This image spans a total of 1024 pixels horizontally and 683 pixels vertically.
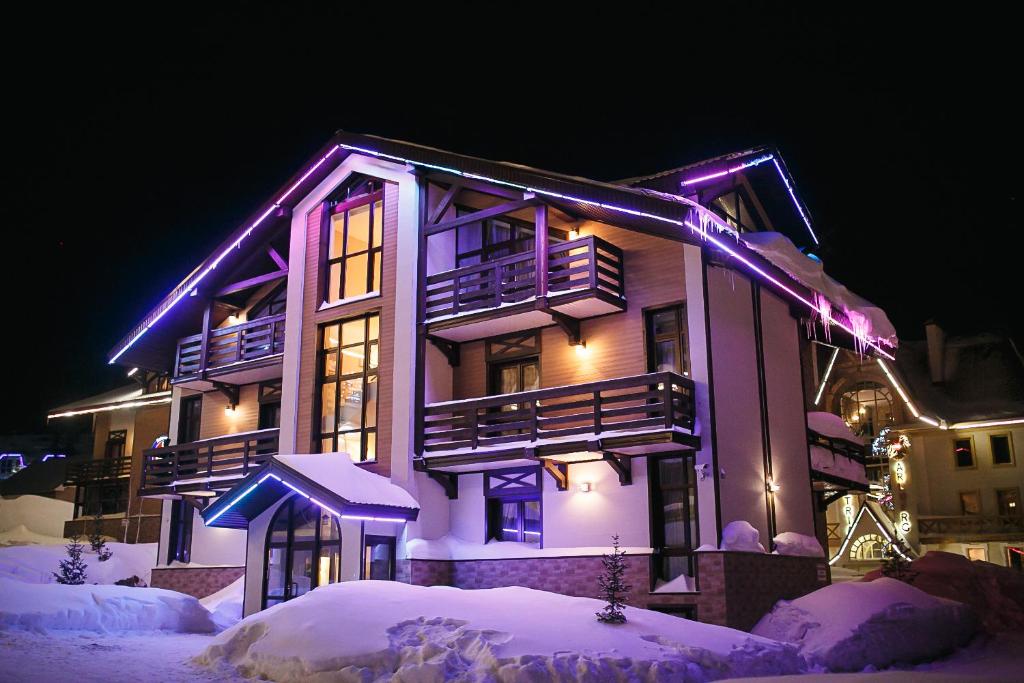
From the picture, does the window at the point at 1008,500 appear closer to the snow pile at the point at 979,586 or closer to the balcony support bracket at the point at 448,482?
the snow pile at the point at 979,586

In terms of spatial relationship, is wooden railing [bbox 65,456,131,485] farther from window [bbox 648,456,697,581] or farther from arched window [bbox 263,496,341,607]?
window [bbox 648,456,697,581]

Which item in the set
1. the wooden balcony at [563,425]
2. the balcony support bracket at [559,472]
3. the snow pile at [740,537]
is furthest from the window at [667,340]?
the snow pile at [740,537]

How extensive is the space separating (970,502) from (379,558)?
81.2 ft

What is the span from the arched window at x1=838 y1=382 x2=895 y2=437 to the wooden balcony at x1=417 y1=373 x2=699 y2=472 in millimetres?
21054

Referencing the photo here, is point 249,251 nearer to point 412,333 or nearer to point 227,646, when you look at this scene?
point 412,333

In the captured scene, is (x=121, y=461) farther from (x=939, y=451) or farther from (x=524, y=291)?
(x=939, y=451)

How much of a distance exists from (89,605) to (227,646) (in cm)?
535

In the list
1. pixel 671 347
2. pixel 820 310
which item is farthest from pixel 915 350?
pixel 671 347

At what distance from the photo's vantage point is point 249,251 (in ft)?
88.6

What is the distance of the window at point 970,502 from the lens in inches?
1378

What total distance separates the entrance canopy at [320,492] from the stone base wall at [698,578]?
152cm

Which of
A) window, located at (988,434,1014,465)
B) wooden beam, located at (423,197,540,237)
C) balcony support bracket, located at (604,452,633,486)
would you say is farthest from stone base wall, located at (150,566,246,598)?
window, located at (988,434,1014,465)

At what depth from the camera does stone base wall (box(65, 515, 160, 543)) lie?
34969 mm

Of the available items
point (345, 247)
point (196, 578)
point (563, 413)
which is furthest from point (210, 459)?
point (563, 413)
